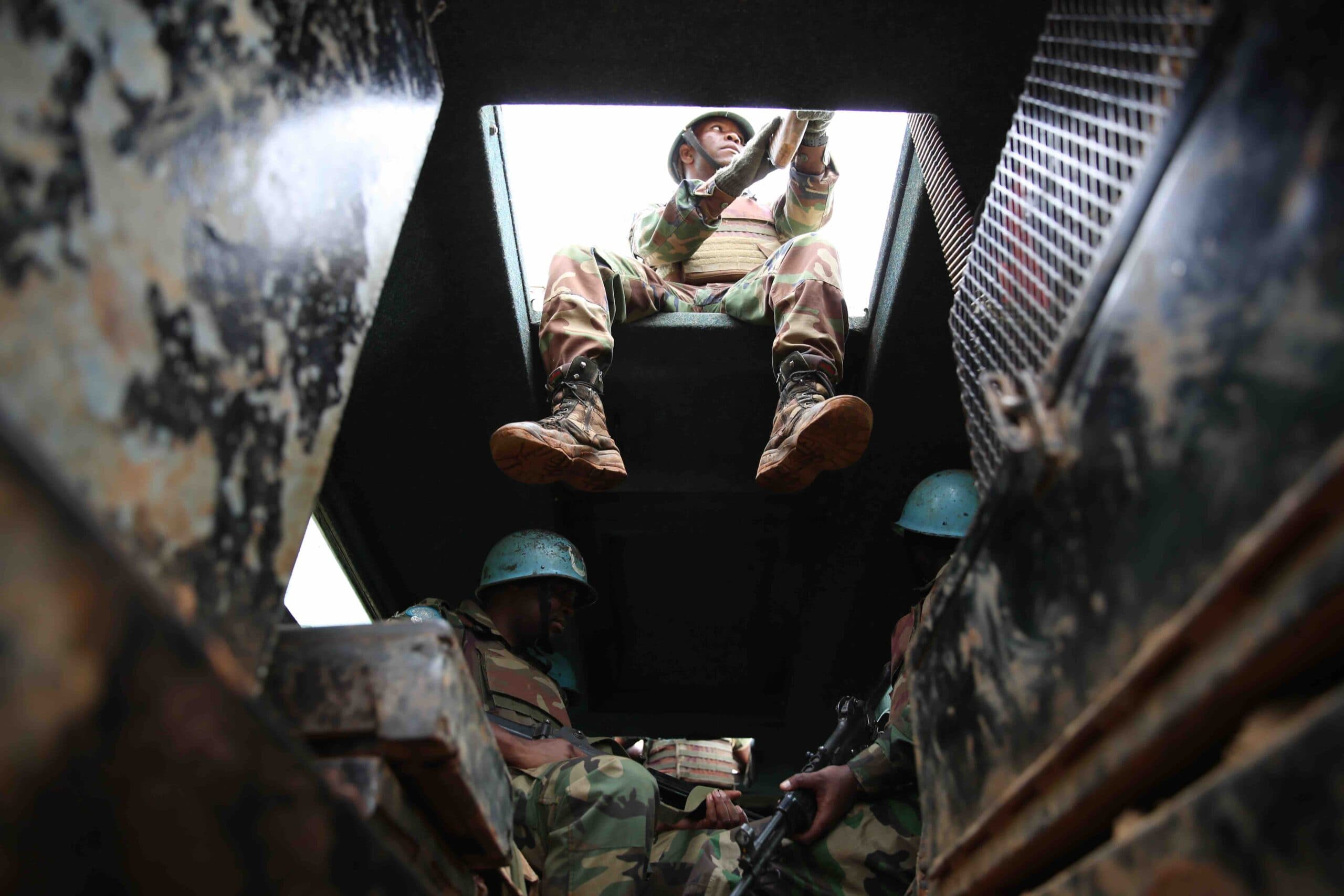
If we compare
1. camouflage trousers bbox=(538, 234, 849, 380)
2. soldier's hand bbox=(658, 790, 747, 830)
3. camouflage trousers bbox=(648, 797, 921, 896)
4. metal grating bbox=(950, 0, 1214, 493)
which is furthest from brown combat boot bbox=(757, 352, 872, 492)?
soldier's hand bbox=(658, 790, 747, 830)

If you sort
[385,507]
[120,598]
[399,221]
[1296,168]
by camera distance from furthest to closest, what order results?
1. [385,507]
2. [399,221]
3. [1296,168]
4. [120,598]

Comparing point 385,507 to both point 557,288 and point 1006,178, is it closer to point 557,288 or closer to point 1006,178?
point 557,288

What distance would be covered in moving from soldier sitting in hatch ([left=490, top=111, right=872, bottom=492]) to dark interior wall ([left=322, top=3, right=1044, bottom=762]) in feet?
0.63

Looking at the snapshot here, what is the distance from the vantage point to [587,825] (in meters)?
2.61

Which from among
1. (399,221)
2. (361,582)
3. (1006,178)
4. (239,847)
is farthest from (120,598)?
(361,582)

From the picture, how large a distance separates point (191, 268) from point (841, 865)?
7.89 ft

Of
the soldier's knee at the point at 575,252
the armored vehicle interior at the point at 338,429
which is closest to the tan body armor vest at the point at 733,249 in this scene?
the soldier's knee at the point at 575,252

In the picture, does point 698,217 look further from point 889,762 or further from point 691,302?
point 889,762

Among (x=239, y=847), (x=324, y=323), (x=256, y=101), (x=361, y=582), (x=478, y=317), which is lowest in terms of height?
(x=361, y=582)

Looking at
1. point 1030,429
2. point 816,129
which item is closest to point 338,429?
point 1030,429

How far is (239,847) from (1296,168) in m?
0.91

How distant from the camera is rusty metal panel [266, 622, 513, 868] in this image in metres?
1.05

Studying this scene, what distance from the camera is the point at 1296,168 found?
2.27ft

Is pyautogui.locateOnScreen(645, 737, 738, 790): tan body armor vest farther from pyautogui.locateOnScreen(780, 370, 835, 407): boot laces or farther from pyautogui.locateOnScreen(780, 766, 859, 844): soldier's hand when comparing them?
pyautogui.locateOnScreen(780, 370, 835, 407): boot laces
